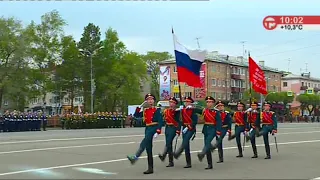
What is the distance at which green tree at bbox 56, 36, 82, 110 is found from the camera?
226 ft

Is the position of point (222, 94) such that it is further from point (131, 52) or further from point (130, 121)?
point (130, 121)

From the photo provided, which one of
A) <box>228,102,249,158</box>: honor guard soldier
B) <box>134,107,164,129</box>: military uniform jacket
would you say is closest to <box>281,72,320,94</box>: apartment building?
<box>228,102,249,158</box>: honor guard soldier

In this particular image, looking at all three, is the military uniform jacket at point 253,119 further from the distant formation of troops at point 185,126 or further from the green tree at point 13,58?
the green tree at point 13,58

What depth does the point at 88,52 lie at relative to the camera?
73.1 metres

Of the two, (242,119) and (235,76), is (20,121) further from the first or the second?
(235,76)

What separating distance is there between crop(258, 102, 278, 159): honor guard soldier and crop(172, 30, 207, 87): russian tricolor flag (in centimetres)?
334

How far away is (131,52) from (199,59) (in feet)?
200

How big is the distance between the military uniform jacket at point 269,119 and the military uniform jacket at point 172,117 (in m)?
4.51

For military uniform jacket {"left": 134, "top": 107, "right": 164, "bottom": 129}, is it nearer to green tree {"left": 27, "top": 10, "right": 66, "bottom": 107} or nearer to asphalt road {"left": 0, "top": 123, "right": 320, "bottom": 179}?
asphalt road {"left": 0, "top": 123, "right": 320, "bottom": 179}

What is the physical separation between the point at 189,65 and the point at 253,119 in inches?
145

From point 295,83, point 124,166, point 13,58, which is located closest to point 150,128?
point 124,166

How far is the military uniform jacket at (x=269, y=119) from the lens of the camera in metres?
16.7

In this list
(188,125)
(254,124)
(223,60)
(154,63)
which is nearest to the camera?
(188,125)

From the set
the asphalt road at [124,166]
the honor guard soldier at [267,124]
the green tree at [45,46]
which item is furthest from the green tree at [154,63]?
the honor guard soldier at [267,124]
